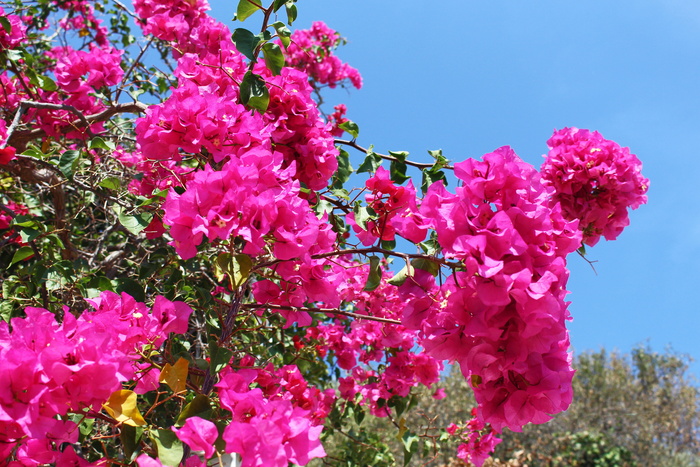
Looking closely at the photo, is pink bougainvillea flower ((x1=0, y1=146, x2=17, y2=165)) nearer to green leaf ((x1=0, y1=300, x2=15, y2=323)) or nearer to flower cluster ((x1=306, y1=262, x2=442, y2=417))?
green leaf ((x1=0, y1=300, x2=15, y2=323))

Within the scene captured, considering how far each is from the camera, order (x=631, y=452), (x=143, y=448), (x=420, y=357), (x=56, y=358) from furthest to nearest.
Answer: (x=631, y=452), (x=420, y=357), (x=143, y=448), (x=56, y=358)

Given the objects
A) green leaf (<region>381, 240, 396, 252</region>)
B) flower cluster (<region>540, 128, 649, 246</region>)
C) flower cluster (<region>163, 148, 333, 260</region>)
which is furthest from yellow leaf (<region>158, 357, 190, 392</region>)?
flower cluster (<region>540, 128, 649, 246</region>)

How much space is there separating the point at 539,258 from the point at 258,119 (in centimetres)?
79

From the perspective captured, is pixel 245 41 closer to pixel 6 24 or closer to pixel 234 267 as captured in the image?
pixel 234 267

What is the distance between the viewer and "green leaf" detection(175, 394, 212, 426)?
3.92ft

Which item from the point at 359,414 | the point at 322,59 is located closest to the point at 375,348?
the point at 359,414

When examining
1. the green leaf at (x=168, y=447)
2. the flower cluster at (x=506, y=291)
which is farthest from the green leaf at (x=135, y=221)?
the flower cluster at (x=506, y=291)

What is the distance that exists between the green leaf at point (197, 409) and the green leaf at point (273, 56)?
904 mm

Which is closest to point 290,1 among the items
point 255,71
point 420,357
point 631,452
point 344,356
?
point 255,71

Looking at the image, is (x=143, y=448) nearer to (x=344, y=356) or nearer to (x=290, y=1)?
(x=290, y=1)

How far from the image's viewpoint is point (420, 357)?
2791 mm

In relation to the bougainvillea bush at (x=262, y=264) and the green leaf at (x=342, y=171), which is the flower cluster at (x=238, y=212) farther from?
the green leaf at (x=342, y=171)

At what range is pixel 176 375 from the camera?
125 cm

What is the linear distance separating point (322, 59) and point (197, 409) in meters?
4.56
